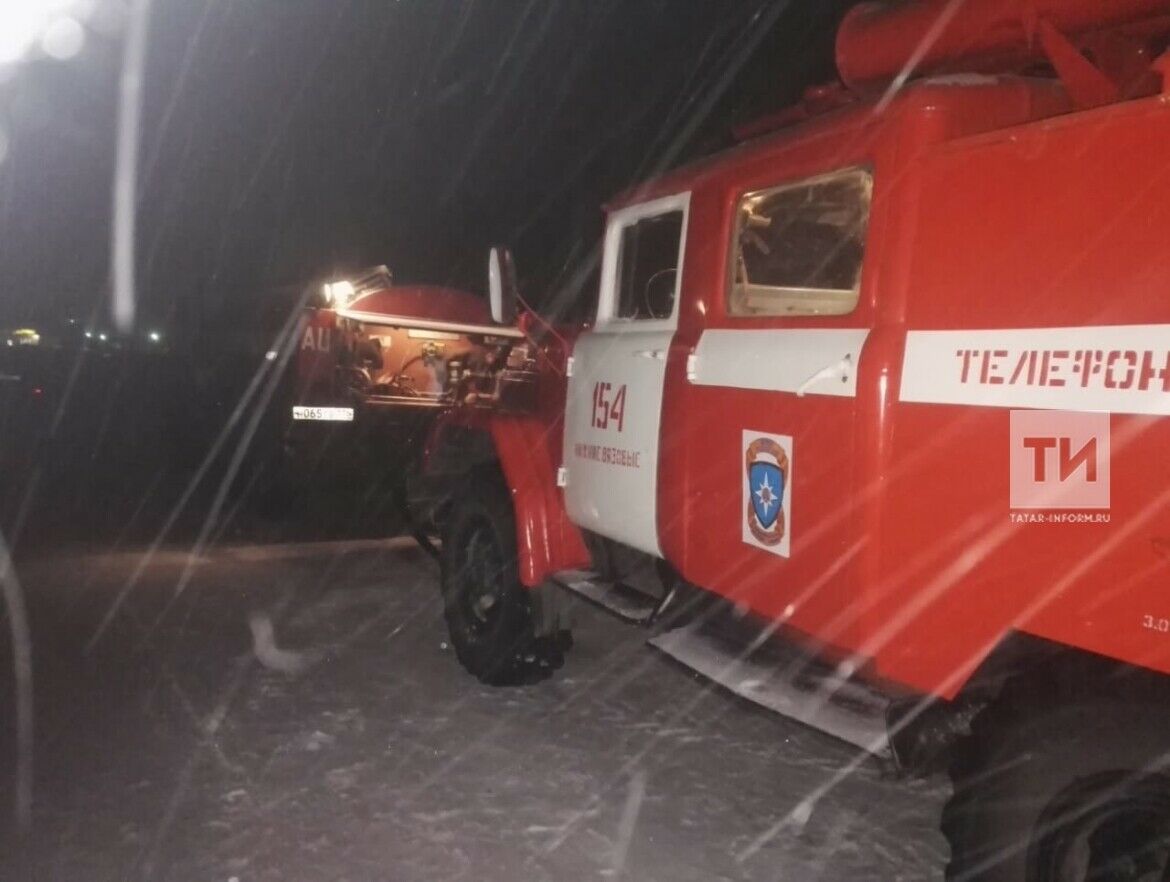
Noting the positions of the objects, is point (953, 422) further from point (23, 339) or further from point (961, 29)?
point (23, 339)

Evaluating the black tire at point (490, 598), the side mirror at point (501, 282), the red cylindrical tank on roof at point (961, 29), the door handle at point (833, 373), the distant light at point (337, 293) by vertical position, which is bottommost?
the black tire at point (490, 598)

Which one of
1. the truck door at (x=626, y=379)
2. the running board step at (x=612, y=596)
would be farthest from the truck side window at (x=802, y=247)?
the running board step at (x=612, y=596)

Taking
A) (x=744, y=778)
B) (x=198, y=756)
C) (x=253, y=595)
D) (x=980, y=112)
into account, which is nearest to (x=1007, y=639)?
(x=980, y=112)

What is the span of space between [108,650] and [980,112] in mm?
5250

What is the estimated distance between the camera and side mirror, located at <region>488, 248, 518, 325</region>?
190 inches

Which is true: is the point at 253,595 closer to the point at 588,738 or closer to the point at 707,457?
the point at 588,738

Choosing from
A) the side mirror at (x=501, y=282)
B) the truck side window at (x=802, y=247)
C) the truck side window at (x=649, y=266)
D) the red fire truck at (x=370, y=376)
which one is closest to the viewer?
the truck side window at (x=802, y=247)

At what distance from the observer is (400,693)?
5.31m

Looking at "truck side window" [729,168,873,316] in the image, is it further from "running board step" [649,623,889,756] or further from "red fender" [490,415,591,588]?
"red fender" [490,415,591,588]

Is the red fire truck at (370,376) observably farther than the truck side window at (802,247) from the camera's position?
Yes

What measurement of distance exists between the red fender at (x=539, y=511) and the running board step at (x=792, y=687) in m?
1.03

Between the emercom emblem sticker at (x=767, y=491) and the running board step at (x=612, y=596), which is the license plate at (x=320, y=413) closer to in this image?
the running board step at (x=612, y=596)

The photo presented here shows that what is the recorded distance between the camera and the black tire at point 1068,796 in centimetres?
246

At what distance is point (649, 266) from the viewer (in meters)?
4.65
